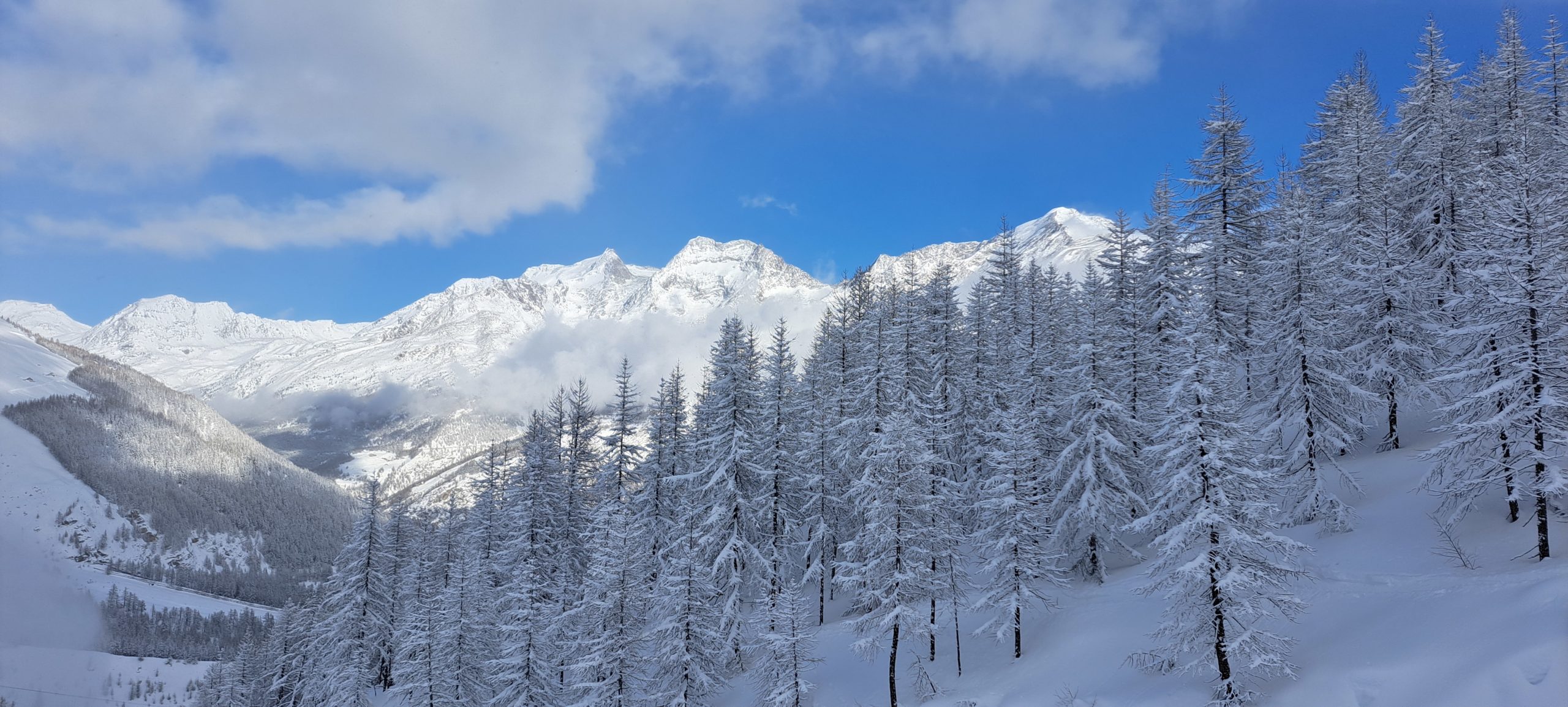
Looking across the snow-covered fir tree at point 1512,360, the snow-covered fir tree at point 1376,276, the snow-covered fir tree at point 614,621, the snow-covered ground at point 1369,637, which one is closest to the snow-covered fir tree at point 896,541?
the snow-covered ground at point 1369,637

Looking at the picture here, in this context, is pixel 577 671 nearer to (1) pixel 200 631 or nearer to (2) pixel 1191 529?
(2) pixel 1191 529

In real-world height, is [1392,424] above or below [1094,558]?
above

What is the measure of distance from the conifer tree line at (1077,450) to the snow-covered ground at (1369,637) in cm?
82

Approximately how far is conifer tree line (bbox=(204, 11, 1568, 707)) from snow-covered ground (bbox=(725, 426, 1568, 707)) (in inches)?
32.4

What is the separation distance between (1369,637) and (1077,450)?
12.1 m

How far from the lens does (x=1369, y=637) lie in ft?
60.3

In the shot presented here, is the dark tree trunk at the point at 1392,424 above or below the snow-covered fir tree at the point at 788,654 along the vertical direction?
above

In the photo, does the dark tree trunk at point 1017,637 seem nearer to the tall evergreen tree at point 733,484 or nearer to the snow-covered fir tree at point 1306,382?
the snow-covered fir tree at point 1306,382

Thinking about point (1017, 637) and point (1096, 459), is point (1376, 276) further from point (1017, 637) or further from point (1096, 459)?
point (1017, 637)

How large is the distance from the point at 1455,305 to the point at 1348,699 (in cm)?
1423

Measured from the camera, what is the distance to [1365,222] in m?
32.7

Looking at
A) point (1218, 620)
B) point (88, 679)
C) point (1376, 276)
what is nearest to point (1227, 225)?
point (1376, 276)

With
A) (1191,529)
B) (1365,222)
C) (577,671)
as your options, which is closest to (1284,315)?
(1365,222)

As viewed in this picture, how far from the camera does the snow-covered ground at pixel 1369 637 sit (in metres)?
15.1
